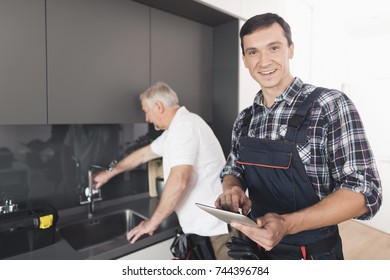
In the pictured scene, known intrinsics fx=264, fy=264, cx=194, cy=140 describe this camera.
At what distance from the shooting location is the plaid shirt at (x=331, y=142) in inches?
25.3

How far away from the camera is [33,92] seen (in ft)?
3.03

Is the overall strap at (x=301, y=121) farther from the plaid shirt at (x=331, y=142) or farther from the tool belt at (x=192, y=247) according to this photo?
the tool belt at (x=192, y=247)

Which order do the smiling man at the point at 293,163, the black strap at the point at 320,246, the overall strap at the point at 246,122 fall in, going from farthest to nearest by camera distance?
the overall strap at the point at 246,122 → the black strap at the point at 320,246 → the smiling man at the point at 293,163

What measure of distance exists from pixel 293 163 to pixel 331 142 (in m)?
0.11

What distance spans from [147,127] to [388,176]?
1144 millimetres

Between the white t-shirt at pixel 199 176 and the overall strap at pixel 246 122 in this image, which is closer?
the overall strap at pixel 246 122

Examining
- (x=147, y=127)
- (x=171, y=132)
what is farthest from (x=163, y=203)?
(x=147, y=127)

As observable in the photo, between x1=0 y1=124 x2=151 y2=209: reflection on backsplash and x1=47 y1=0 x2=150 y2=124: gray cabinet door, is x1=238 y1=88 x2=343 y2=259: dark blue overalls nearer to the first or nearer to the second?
x1=47 y1=0 x2=150 y2=124: gray cabinet door

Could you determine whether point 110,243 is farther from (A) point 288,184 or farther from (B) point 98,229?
(A) point 288,184

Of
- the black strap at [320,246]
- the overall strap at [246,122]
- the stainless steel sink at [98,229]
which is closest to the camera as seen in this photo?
the black strap at [320,246]

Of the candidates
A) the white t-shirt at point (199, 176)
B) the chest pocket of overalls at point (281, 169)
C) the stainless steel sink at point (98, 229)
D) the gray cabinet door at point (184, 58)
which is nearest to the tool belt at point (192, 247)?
the white t-shirt at point (199, 176)

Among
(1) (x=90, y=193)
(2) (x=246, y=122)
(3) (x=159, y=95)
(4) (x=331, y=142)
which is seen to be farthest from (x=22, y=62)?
(4) (x=331, y=142)

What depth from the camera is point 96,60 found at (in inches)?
42.4

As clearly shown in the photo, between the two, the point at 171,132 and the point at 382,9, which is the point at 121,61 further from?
the point at 382,9
